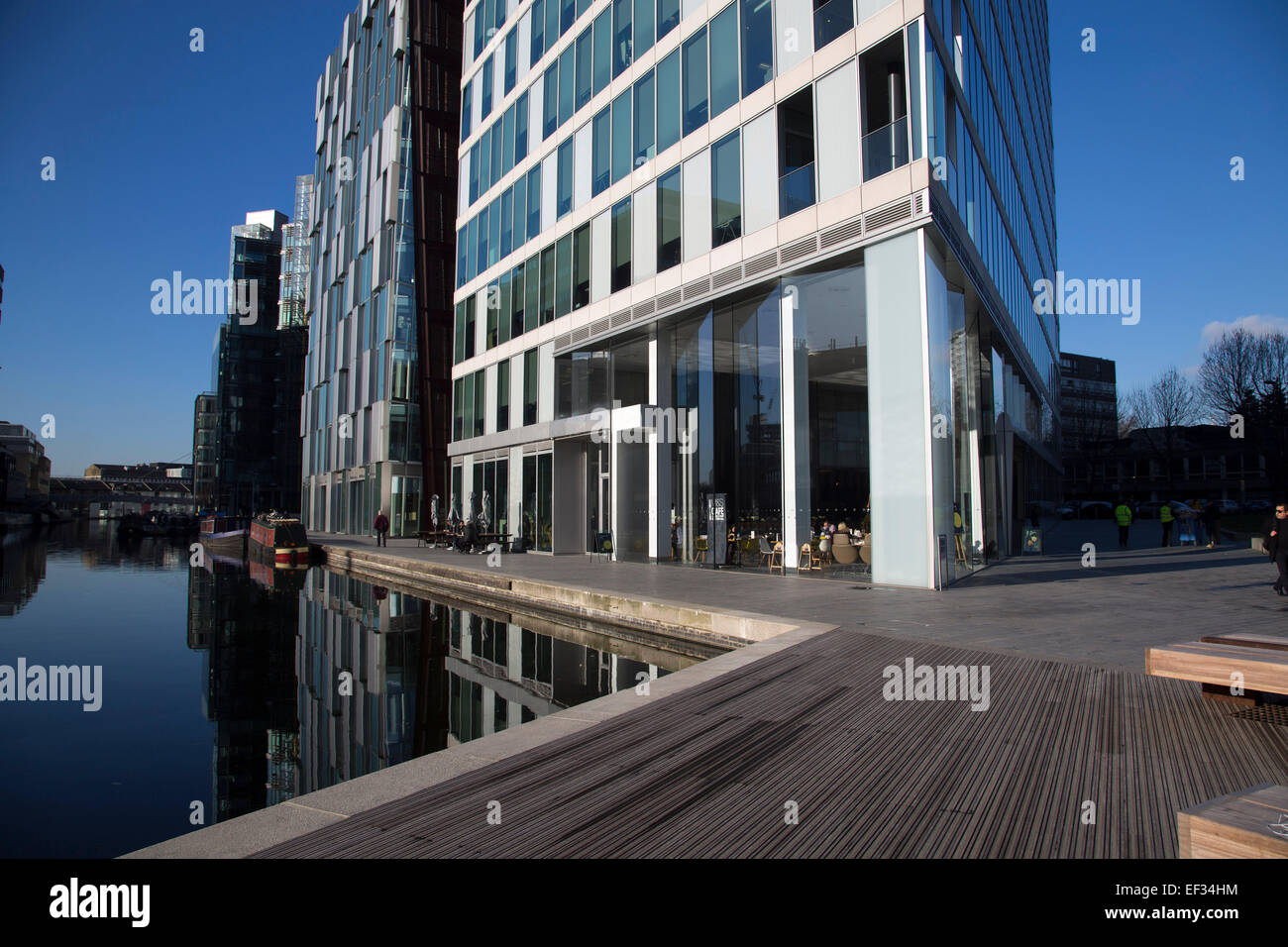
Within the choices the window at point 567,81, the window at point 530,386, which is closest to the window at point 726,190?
the window at point 567,81

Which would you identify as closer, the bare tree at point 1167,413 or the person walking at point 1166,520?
the person walking at point 1166,520

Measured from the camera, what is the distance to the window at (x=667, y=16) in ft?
60.6

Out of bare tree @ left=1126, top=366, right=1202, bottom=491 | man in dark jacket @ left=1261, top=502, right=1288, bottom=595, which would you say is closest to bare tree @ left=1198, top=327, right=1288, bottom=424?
bare tree @ left=1126, top=366, right=1202, bottom=491

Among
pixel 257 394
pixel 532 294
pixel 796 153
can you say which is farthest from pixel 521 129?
pixel 257 394

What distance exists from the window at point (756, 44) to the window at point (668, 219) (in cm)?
282

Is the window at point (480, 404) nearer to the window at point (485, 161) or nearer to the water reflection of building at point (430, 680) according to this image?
the window at point (485, 161)

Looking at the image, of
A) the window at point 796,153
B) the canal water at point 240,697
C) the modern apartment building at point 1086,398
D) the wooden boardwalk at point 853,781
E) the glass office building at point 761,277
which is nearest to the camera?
the wooden boardwalk at point 853,781

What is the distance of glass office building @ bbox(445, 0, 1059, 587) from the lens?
42.6 ft

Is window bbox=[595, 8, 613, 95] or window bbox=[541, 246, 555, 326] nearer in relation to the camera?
window bbox=[595, 8, 613, 95]

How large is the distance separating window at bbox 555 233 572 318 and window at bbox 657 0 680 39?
252 inches

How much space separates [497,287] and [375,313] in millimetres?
16525

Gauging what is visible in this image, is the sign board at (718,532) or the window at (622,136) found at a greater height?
the window at (622,136)

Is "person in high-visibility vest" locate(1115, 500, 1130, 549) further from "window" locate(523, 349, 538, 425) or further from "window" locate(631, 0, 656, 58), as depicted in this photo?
"window" locate(631, 0, 656, 58)
